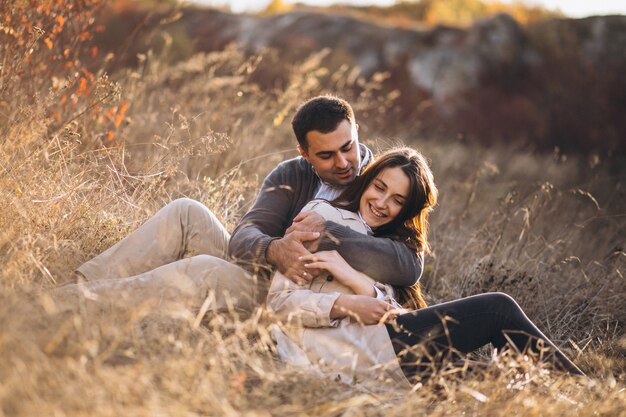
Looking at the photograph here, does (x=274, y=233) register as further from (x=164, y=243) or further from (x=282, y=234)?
(x=164, y=243)

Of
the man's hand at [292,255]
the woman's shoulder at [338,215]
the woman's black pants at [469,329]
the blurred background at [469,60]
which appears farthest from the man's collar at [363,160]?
the blurred background at [469,60]

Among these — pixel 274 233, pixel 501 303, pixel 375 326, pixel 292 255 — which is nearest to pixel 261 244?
pixel 292 255

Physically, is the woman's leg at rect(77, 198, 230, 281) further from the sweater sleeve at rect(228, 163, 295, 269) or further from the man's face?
the man's face

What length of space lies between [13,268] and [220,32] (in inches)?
405

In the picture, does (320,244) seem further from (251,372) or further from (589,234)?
(589,234)

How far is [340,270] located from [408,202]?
23.0 inches

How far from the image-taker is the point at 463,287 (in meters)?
4.95

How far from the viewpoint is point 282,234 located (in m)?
4.08

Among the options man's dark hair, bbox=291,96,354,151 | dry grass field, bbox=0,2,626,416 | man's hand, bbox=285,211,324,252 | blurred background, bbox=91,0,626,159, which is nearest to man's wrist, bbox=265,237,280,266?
man's hand, bbox=285,211,324,252

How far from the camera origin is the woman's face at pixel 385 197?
379 cm

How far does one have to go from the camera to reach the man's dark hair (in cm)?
406

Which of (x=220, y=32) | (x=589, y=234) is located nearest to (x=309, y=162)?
(x=589, y=234)

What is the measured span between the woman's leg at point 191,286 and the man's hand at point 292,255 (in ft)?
0.55

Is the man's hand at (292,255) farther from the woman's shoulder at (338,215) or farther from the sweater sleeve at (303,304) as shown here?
the woman's shoulder at (338,215)
